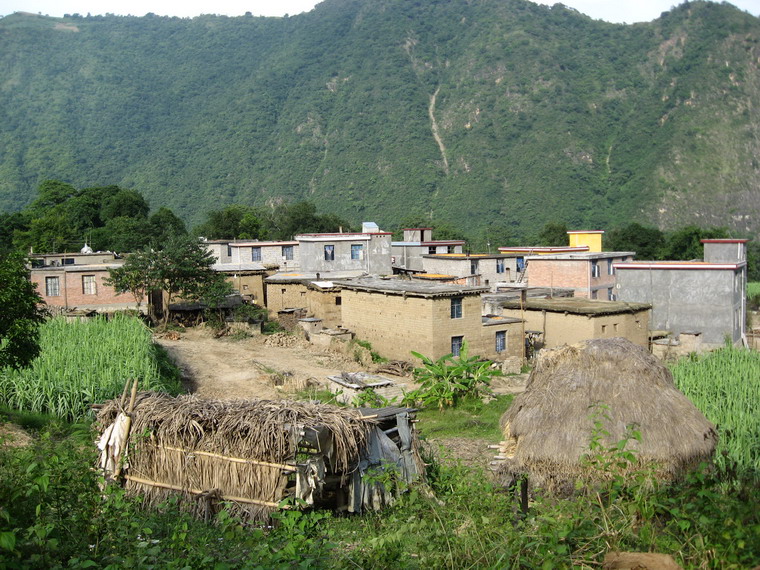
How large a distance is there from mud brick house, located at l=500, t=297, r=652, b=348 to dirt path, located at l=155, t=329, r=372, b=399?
26.5ft

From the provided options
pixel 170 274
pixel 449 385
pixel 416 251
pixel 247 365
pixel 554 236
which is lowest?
pixel 247 365

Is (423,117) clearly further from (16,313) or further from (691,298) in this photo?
(16,313)

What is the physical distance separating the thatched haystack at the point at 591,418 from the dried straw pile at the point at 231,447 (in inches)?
127

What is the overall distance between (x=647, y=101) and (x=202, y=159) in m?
69.7

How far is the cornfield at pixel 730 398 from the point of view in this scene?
1223 cm

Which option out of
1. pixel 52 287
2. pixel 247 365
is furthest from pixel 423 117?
pixel 247 365

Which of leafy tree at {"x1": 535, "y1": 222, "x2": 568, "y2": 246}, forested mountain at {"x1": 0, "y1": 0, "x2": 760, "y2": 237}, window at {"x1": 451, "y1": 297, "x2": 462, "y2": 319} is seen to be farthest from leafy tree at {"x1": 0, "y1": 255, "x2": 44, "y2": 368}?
forested mountain at {"x1": 0, "y1": 0, "x2": 760, "y2": 237}

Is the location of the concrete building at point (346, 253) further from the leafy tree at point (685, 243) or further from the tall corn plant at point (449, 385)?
the leafy tree at point (685, 243)

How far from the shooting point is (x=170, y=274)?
31.8m

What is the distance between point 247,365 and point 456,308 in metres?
7.68

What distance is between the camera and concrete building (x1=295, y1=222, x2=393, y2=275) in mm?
39594

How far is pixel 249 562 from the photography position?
6.43 meters

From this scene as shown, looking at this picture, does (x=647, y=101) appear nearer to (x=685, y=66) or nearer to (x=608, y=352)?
(x=685, y=66)

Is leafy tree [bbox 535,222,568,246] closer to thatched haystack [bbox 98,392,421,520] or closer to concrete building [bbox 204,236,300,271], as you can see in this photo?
concrete building [bbox 204,236,300,271]
